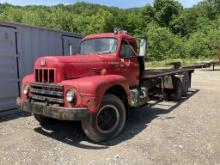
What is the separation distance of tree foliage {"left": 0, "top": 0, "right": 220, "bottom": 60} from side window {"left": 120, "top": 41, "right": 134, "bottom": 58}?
1474 inches

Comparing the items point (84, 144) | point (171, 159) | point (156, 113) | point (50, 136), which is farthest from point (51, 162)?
point (156, 113)

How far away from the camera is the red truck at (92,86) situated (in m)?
6.33

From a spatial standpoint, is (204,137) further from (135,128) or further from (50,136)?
(50,136)

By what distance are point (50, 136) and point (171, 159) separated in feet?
9.51

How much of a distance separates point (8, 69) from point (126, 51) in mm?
3900

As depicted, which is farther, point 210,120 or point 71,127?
point 210,120

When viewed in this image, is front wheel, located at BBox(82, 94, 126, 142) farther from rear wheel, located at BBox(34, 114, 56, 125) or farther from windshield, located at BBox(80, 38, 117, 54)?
rear wheel, located at BBox(34, 114, 56, 125)

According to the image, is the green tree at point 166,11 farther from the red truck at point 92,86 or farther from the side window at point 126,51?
the side window at point 126,51

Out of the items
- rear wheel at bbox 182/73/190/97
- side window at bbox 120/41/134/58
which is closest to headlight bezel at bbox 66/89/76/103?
side window at bbox 120/41/134/58

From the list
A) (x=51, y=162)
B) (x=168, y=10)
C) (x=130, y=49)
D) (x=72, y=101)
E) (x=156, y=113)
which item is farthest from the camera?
(x=168, y=10)

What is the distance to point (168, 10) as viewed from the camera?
75.6 m

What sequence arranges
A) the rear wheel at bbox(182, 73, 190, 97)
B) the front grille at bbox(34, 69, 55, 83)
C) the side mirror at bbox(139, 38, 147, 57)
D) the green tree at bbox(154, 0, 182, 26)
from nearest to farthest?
1. the front grille at bbox(34, 69, 55, 83)
2. the side mirror at bbox(139, 38, 147, 57)
3. the rear wheel at bbox(182, 73, 190, 97)
4. the green tree at bbox(154, 0, 182, 26)

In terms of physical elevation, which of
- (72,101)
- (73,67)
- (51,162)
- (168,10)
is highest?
(168,10)

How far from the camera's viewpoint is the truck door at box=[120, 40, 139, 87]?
8.20 m
